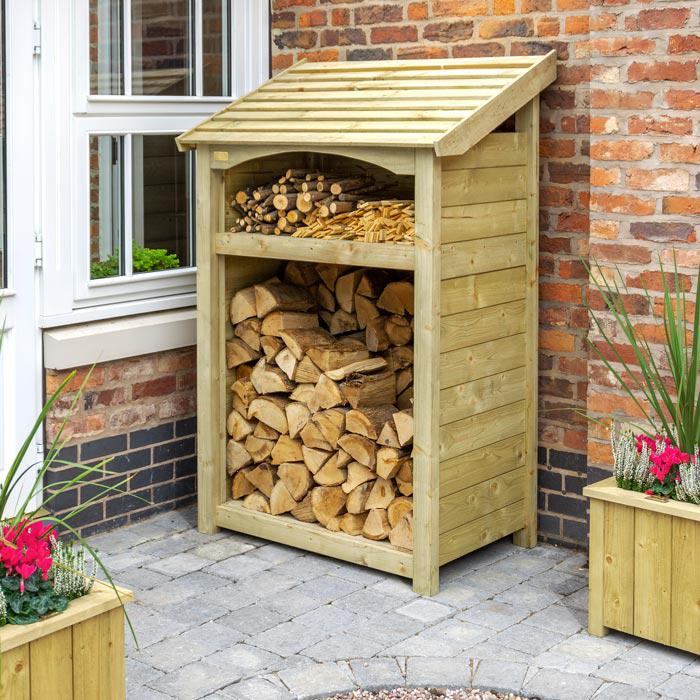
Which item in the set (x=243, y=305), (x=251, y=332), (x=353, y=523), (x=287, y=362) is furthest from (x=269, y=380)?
(x=353, y=523)

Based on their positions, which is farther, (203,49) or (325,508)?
(203,49)

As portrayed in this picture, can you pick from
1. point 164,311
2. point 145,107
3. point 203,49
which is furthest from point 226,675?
point 203,49

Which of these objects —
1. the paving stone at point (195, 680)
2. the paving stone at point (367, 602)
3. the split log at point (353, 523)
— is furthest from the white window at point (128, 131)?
the paving stone at point (195, 680)

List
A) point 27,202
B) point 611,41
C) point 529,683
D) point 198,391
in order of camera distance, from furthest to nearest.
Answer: point 198,391, point 27,202, point 611,41, point 529,683

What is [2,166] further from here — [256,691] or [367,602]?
[256,691]

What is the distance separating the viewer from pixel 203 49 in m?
5.34

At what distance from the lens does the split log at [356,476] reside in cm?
466

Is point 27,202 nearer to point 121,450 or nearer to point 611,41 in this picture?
point 121,450

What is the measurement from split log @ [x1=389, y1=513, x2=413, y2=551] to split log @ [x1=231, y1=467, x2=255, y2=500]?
2.60 ft

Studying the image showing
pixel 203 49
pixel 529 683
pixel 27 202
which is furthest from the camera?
pixel 203 49

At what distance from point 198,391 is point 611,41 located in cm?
213

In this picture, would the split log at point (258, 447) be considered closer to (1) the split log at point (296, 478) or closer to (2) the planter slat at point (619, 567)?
(1) the split log at point (296, 478)

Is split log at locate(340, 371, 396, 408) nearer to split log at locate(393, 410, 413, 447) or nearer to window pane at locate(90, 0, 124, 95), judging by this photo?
split log at locate(393, 410, 413, 447)

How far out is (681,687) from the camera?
362 cm
